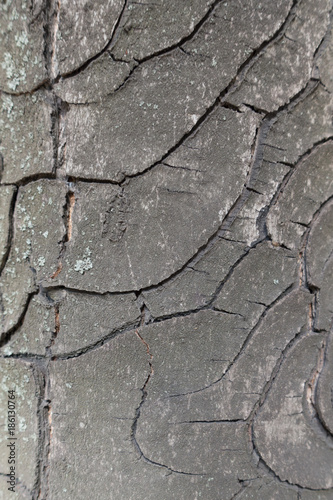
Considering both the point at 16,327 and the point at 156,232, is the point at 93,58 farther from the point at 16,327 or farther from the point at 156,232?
the point at 16,327

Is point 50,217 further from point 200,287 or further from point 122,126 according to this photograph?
point 200,287

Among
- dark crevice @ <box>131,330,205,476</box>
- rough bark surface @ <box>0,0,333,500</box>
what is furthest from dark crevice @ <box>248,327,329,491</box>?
dark crevice @ <box>131,330,205,476</box>

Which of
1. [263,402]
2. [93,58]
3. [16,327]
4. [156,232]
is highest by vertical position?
[93,58]

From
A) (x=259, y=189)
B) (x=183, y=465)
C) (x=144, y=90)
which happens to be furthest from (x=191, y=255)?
(x=183, y=465)

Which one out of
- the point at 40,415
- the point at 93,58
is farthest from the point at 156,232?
the point at 40,415

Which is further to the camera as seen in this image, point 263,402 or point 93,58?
point 263,402

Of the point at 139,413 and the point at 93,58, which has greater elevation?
the point at 93,58

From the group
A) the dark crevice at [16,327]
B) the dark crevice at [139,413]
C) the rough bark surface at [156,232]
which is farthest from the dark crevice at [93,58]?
the dark crevice at [139,413]

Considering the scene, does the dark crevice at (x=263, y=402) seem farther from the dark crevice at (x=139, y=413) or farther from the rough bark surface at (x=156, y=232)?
the dark crevice at (x=139, y=413)

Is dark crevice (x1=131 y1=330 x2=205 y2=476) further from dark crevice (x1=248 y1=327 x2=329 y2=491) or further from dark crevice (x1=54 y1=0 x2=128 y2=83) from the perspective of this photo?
dark crevice (x1=54 y1=0 x2=128 y2=83)
